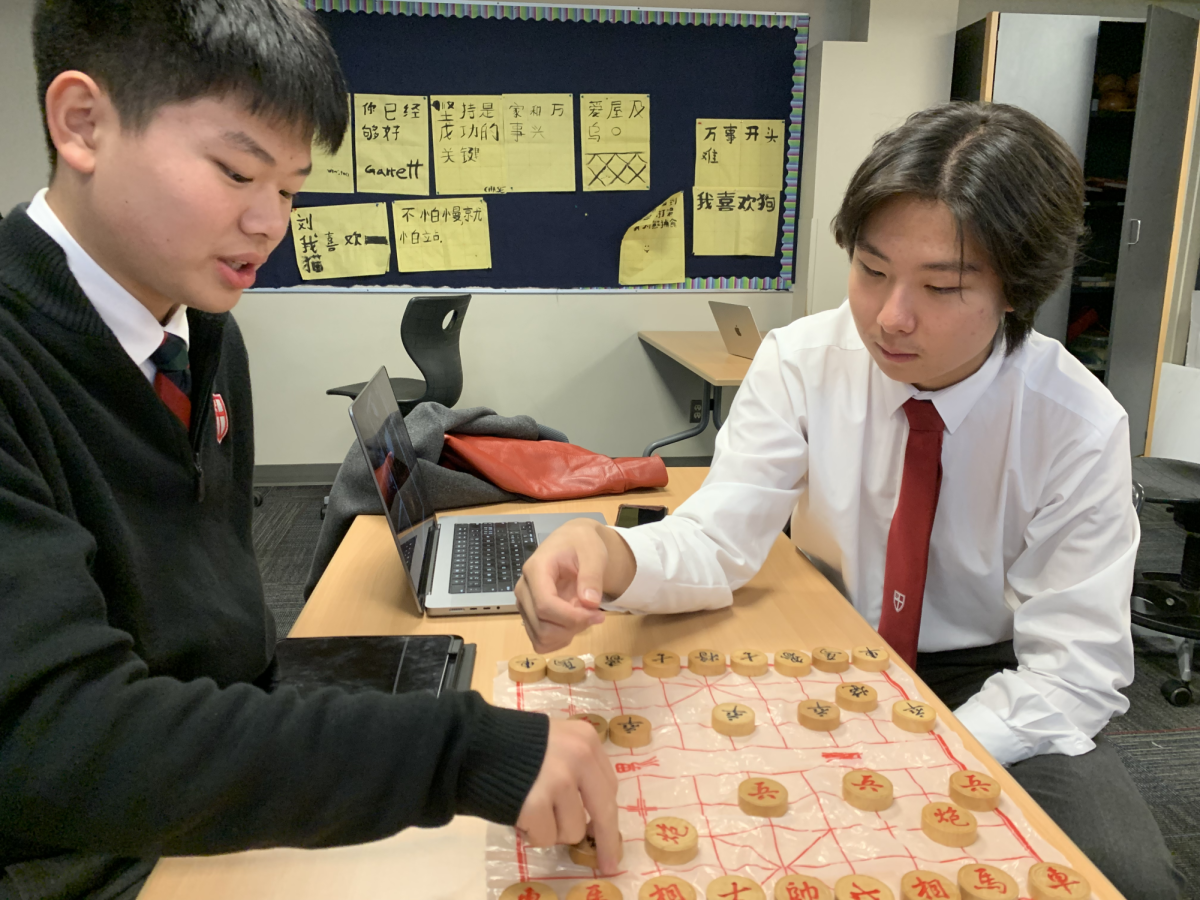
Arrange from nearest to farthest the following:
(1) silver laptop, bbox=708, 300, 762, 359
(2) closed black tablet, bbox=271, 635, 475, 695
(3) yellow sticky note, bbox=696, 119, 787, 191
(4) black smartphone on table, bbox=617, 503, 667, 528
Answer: (2) closed black tablet, bbox=271, 635, 475, 695 → (4) black smartphone on table, bbox=617, 503, 667, 528 → (1) silver laptop, bbox=708, 300, 762, 359 → (3) yellow sticky note, bbox=696, 119, 787, 191

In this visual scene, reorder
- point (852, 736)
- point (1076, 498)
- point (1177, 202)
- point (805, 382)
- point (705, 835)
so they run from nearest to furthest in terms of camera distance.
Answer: point (705, 835), point (852, 736), point (1076, 498), point (805, 382), point (1177, 202)

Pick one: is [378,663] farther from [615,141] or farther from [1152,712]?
[615,141]

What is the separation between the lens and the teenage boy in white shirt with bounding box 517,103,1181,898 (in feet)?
3.24

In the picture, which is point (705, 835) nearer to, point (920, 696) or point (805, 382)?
Answer: point (920, 696)

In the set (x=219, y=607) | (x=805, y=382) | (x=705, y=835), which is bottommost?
(x=705, y=835)

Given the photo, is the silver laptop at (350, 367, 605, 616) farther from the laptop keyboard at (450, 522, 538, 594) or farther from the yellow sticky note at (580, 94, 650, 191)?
the yellow sticky note at (580, 94, 650, 191)

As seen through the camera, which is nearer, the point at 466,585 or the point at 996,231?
the point at 996,231

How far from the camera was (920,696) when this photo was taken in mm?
882

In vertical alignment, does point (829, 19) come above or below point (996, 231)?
above

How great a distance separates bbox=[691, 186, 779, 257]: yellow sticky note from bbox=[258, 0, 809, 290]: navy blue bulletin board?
0.04 meters

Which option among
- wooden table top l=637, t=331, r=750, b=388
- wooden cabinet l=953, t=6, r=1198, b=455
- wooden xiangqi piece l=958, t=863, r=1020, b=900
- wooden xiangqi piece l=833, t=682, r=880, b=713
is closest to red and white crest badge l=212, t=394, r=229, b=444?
wooden xiangqi piece l=833, t=682, r=880, b=713

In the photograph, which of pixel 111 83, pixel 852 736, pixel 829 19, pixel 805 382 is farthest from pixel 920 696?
pixel 829 19

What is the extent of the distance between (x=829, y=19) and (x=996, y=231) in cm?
326

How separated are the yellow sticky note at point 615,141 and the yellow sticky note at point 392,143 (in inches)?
27.8
